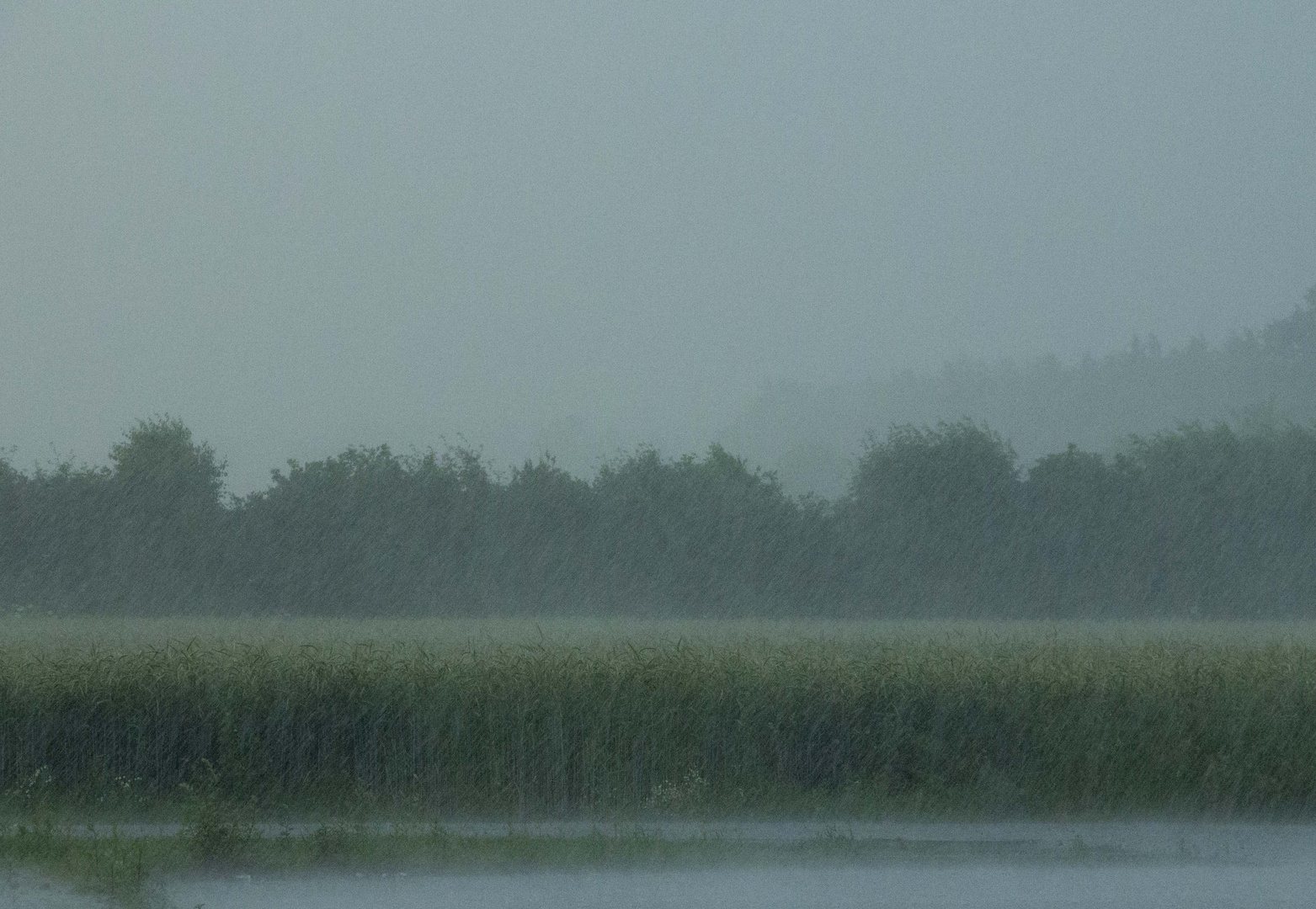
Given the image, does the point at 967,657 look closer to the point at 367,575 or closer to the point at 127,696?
the point at 127,696

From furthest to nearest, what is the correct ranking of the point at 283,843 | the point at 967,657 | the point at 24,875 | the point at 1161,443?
the point at 1161,443, the point at 967,657, the point at 283,843, the point at 24,875

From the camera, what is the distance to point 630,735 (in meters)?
10.8

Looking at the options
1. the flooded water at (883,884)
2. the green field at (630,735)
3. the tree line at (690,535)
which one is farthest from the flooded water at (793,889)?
the tree line at (690,535)

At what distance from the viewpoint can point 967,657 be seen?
11.8 m

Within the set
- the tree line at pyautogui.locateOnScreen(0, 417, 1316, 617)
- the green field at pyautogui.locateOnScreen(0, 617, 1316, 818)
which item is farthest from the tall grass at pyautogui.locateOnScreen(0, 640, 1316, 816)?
the tree line at pyautogui.locateOnScreen(0, 417, 1316, 617)

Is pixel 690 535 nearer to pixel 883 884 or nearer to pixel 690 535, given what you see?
pixel 690 535

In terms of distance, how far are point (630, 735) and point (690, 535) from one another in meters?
11.3

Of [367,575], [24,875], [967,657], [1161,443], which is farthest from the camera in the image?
[1161,443]

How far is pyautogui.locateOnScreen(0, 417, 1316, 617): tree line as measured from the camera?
65.7ft

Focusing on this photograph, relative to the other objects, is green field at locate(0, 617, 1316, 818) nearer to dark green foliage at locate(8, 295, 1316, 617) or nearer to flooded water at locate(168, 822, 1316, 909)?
flooded water at locate(168, 822, 1316, 909)

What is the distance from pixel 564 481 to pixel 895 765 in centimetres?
1327

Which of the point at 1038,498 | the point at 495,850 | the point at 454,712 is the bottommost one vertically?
the point at 495,850

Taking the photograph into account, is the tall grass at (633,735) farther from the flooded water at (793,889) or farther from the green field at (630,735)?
the flooded water at (793,889)

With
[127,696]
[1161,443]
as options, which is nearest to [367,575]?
[127,696]
